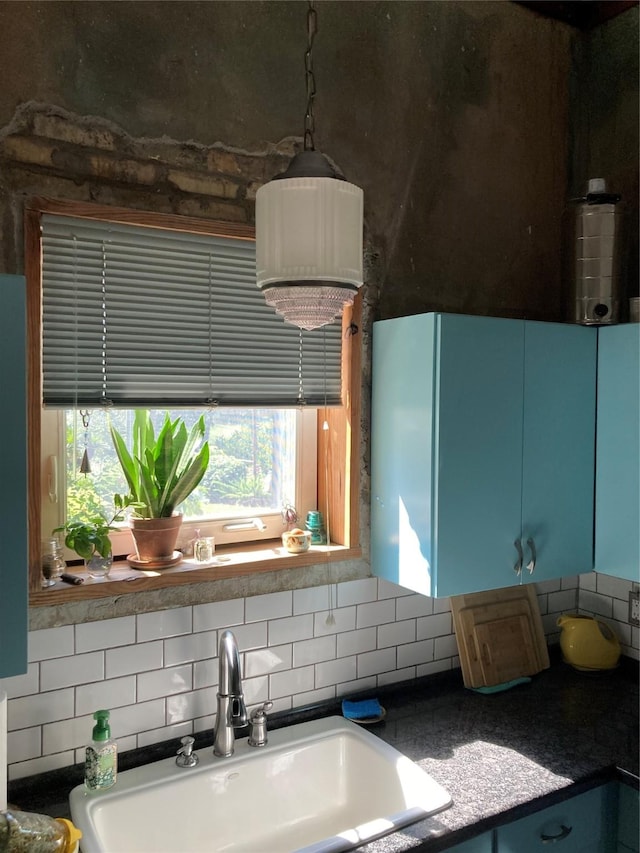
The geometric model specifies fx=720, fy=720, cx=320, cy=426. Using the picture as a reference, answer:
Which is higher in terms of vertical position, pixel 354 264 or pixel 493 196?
pixel 493 196

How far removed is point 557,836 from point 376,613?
2.72 ft

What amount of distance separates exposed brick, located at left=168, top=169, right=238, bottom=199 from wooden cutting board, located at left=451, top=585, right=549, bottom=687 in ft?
5.21

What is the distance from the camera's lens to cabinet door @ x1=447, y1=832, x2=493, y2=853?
69.5 inches

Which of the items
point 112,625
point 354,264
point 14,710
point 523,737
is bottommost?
point 523,737

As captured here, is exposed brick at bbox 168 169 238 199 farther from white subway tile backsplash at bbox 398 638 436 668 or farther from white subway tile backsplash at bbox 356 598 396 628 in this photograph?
white subway tile backsplash at bbox 398 638 436 668

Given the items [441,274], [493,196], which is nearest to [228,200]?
[441,274]

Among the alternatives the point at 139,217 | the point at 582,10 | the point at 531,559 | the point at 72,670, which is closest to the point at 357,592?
the point at 531,559

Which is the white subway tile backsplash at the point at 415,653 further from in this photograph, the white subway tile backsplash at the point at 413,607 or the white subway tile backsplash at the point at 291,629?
the white subway tile backsplash at the point at 291,629

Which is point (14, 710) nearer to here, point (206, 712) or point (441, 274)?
point (206, 712)

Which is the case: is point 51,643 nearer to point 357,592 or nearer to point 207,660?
point 207,660

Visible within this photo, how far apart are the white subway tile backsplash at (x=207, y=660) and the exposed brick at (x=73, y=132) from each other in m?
1.30

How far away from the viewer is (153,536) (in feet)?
6.86

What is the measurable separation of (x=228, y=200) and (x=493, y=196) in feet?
3.56

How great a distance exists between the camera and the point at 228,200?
7.03 feet
